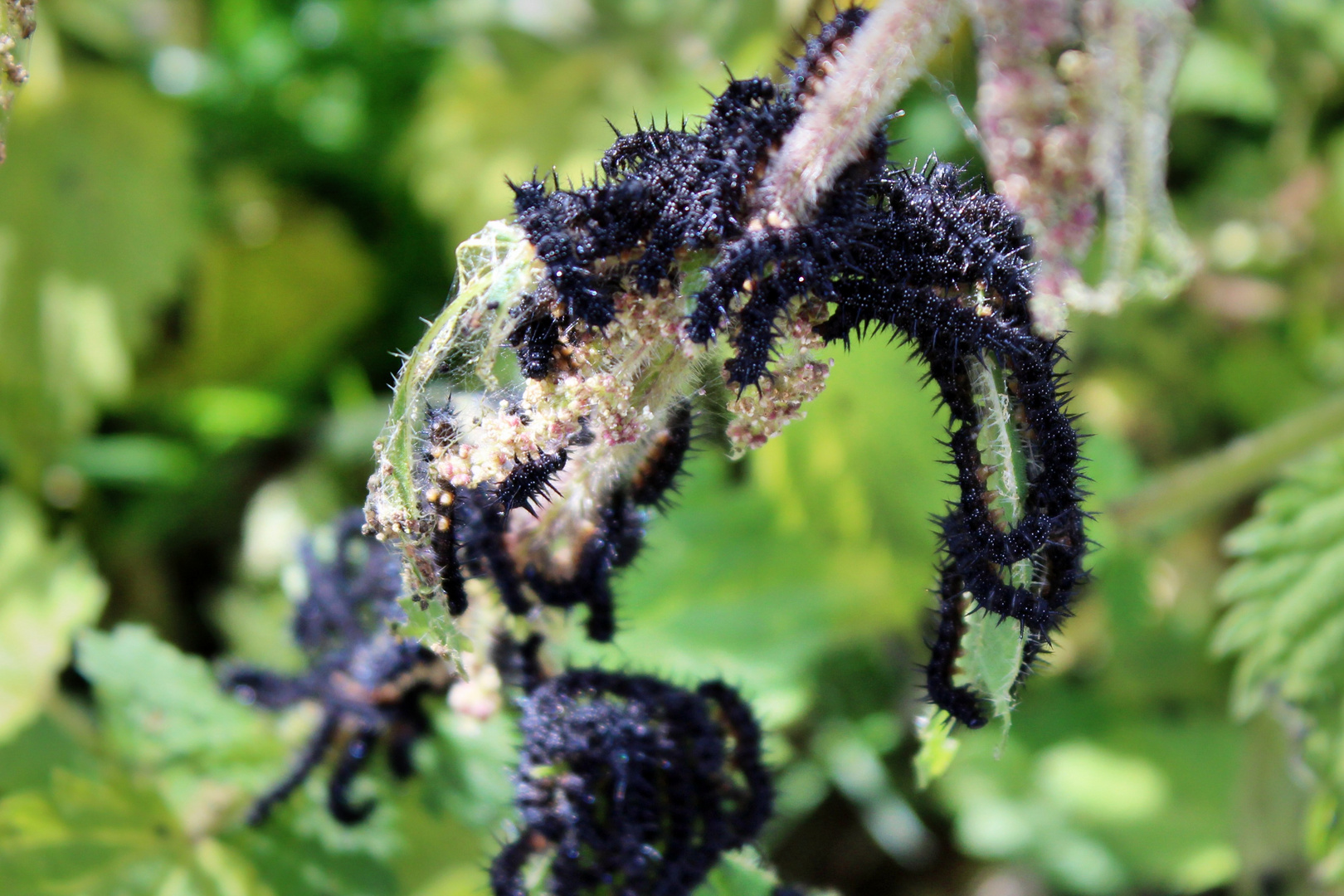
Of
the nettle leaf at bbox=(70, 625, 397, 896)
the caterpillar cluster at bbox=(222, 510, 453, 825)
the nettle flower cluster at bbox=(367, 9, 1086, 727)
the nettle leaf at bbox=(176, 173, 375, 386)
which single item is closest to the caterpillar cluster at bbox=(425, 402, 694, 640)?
the nettle flower cluster at bbox=(367, 9, 1086, 727)

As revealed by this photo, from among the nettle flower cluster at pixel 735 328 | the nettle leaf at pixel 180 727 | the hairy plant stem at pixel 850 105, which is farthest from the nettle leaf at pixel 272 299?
the hairy plant stem at pixel 850 105

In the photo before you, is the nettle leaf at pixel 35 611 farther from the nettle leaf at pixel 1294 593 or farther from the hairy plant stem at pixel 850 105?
the nettle leaf at pixel 1294 593

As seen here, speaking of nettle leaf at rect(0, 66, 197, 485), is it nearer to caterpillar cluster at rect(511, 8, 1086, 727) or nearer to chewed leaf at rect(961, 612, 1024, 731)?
caterpillar cluster at rect(511, 8, 1086, 727)

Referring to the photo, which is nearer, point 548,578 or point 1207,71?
point 548,578

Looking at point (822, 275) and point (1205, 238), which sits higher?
point (1205, 238)

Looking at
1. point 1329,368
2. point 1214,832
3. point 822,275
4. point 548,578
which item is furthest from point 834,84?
point 1329,368

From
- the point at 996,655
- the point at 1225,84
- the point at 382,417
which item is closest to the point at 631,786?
the point at 996,655

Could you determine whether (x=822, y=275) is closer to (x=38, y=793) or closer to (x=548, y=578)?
(x=548, y=578)
